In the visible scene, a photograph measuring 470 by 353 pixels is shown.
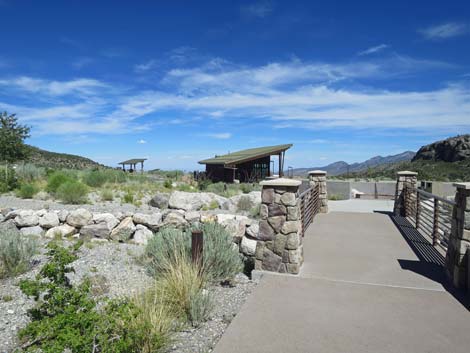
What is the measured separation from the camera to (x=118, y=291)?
5070mm

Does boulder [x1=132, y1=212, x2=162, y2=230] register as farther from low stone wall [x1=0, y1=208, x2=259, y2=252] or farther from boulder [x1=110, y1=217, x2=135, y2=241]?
boulder [x1=110, y1=217, x2=135, y2=241]

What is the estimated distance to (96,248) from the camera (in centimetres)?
727

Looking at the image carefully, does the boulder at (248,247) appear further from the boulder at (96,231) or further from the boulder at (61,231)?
the boulder at (61,231)

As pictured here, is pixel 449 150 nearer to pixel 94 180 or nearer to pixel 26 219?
pixel 94 180

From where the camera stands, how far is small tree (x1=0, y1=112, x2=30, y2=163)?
1677 cm

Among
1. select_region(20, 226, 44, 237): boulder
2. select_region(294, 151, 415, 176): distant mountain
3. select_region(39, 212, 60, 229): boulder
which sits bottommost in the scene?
select_region(20, 226, 44, 237): boulder

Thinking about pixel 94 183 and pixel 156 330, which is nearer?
pixel 156 330

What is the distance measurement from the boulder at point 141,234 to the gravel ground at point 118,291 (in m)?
0.39

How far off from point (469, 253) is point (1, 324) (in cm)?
585

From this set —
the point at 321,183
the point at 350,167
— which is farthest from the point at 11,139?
the point at 350,167

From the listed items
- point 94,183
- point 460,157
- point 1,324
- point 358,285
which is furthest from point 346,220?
point 460,157

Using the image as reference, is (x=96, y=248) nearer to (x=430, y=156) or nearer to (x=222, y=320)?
(x=222, y=320)

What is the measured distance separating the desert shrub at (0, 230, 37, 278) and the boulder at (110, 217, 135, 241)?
87.1 inches

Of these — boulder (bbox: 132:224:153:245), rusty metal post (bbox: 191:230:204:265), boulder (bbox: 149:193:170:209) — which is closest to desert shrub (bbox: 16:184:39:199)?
boulder (bbox: 149:193:170:209)
